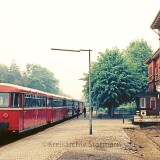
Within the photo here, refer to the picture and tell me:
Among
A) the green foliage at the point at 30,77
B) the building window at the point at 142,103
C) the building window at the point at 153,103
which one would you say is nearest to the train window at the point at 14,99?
the building window at the point at 142,103

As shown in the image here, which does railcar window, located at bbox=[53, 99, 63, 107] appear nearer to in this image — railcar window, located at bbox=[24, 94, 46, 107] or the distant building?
railcar window, located at bbox=[24, 94, 46, 107]

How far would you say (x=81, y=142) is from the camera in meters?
19.0

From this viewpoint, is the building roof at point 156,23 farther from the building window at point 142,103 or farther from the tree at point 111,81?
the tree at point 111,81

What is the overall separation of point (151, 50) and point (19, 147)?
233 feet

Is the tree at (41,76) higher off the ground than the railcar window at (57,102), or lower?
higher

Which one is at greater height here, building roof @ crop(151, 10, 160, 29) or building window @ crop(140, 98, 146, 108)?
building roof @ crop(151, 10, 160, 29)

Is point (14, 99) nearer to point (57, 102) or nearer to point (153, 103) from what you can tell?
point (57, 102)

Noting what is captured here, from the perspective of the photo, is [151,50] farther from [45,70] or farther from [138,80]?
[45,70]

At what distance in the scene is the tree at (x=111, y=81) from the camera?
167 ft

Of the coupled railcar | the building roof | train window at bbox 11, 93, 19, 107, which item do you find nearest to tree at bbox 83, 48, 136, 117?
the building roof

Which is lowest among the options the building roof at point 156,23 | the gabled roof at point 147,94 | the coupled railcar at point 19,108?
the coupled railcar at point 19,108

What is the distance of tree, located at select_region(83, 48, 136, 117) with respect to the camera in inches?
1999

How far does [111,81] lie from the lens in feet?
168

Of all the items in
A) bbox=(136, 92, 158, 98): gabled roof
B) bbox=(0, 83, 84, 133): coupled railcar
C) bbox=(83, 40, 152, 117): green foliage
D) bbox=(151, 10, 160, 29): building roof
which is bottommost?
bbox=(0, 83, 84, 133): coupled railcar
